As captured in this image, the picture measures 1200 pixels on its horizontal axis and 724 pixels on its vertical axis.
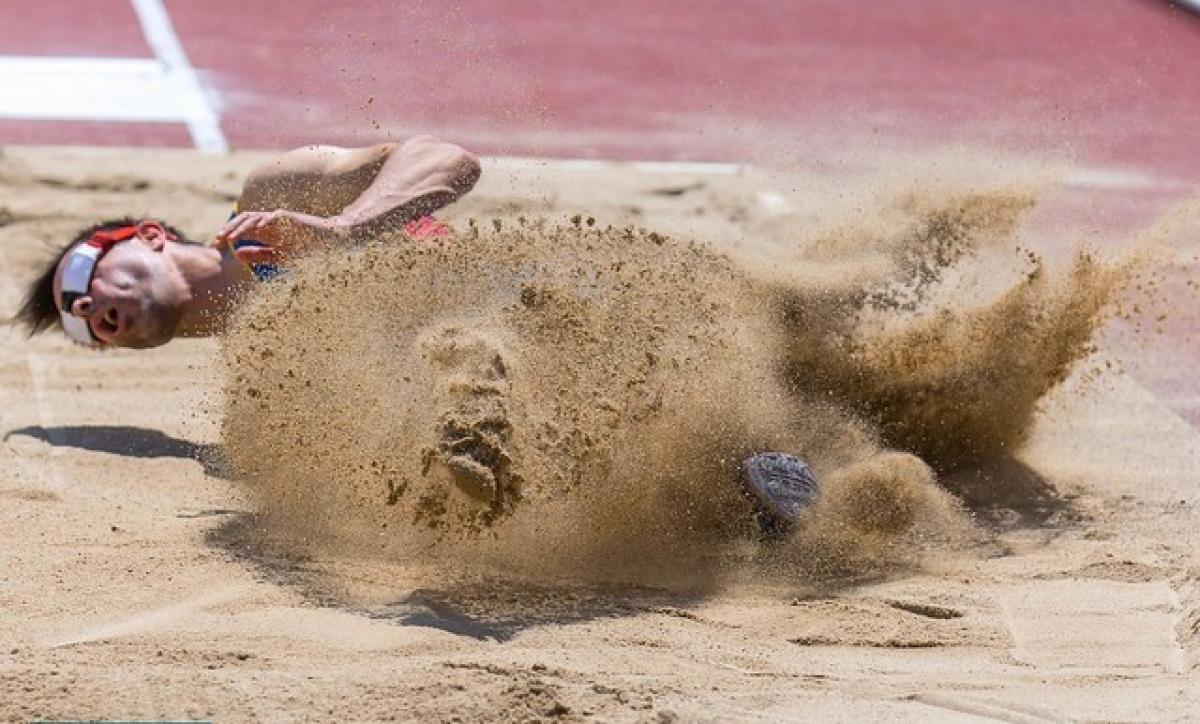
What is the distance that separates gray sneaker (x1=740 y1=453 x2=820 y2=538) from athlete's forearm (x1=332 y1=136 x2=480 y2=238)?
1109 mm

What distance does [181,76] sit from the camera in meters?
7.72

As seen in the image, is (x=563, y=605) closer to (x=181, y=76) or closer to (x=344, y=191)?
(x=344, y=191)

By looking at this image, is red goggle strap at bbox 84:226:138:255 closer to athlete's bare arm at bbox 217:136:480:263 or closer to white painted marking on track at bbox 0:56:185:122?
athlete's bare arm at bbox 217:136:480:263

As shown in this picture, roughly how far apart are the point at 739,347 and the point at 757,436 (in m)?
0.25

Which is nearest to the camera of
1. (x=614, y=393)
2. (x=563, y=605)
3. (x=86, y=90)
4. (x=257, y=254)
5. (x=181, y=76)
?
(x=563, y=605)

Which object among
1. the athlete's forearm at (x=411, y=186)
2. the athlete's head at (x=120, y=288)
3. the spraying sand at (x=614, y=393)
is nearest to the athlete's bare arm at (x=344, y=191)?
the athlete's forearm at (x=411, y=186)

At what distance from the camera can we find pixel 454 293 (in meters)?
3.83

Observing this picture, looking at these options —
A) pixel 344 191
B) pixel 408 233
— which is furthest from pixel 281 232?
pixel 344 191

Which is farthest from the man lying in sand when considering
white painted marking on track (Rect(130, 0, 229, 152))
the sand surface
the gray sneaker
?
white painted marking on track (Rect(130, 0, 229, 152))

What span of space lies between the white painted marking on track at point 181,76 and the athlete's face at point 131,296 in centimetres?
235

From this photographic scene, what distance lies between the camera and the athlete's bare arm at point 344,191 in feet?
13.7

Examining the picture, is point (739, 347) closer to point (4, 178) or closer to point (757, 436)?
point (757, 436)

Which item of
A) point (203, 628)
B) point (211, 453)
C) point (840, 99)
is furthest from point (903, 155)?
point (203, 628)

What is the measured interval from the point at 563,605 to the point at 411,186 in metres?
1.38
